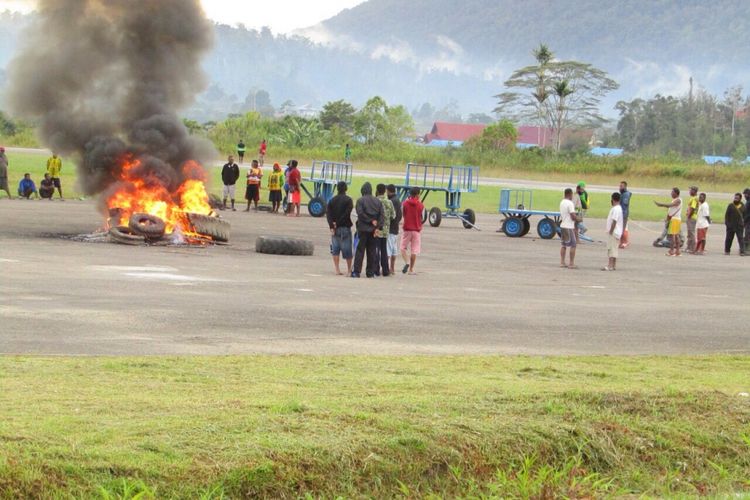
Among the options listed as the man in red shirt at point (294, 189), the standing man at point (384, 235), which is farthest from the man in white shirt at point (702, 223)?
the man in red shirt at point (294, 189)

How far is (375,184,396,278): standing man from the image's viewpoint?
63.1ft

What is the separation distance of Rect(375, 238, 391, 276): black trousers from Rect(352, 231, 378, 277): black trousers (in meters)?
0.13

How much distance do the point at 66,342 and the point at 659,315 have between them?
8.10m

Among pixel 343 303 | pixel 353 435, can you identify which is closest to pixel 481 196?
pixel 343 303

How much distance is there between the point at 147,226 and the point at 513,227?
1082cm

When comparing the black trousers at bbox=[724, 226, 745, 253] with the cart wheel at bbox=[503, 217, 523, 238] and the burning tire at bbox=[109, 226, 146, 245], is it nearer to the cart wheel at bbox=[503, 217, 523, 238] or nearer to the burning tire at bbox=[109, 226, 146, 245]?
the cart wheel at bbox=[503, 217, 523, 238]

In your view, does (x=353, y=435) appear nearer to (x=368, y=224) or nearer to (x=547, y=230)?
(x=368, y=224)

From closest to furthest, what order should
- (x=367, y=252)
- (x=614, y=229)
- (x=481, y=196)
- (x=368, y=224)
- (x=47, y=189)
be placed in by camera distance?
(x=368, y=224), (x=367, y=252), (x=614, y=229), (x=47, y=189), (x=481, y=196)

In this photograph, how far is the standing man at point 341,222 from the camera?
18969 millimetres

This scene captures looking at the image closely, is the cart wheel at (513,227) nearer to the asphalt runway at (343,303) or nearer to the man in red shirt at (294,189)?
the asphalt runway at (343,303)

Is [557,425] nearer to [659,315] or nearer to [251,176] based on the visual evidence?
[659,315]

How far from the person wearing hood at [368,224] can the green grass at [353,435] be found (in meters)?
9.66

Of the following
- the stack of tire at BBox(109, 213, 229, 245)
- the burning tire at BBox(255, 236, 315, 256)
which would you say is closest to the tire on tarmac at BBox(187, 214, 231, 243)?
the stack of tire at BBox(109, 213, 229, 245)

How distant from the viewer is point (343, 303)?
50.2 ft
